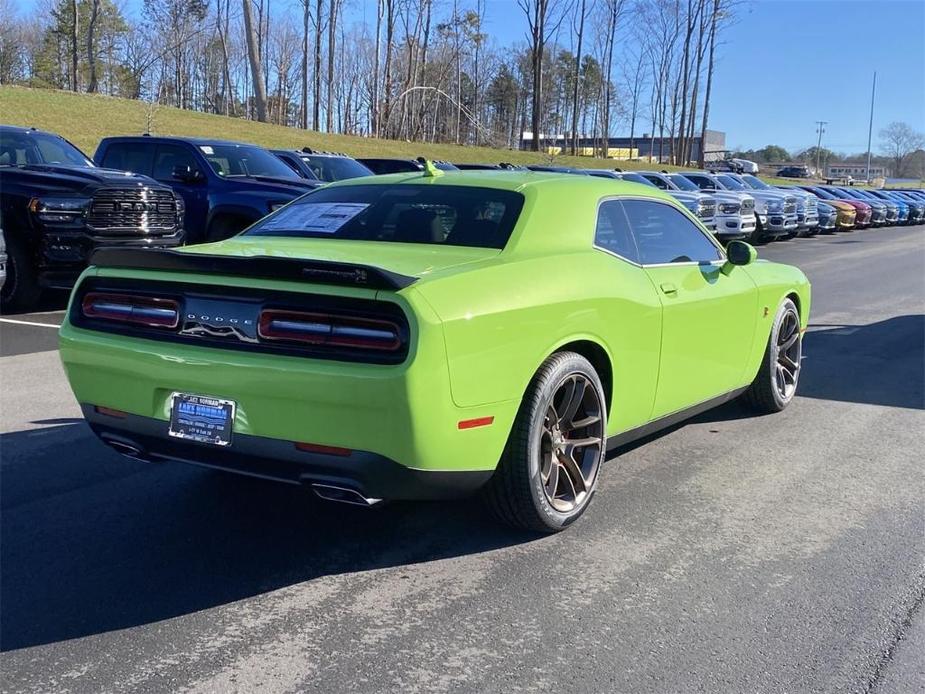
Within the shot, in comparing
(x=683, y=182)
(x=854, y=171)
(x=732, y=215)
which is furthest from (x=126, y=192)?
(x=854, y=171)

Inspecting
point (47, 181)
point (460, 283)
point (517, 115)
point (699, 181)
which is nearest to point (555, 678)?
point (460, 283)

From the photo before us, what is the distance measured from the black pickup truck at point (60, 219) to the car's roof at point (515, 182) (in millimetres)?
5069

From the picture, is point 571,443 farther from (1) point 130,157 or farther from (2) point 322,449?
(1) point 130,157

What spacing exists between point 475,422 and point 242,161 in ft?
33.5

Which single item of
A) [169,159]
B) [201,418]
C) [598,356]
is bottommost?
[201,418]

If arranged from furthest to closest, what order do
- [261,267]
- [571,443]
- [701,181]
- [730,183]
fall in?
[730,183] < [701,181] < [571,443] < [261,267]

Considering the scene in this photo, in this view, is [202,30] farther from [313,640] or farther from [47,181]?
[313,640]

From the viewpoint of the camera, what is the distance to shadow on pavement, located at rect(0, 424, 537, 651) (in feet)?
11.0

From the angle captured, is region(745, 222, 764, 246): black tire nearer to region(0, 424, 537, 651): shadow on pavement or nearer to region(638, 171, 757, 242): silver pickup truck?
region(638, 171, 757, 242): silver pickup truck

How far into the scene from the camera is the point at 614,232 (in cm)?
469

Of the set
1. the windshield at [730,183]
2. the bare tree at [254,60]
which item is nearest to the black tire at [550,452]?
the windshield at [730,183]

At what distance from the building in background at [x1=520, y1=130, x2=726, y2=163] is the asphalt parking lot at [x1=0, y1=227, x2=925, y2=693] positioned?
2825 inches

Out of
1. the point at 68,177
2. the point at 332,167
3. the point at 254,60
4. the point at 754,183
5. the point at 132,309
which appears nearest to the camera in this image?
the point at 132,309

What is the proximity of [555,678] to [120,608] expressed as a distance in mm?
1569
